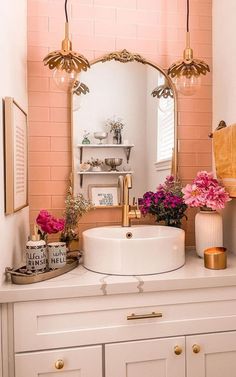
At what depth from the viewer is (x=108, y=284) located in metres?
1.19

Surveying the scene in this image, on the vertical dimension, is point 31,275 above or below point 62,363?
above

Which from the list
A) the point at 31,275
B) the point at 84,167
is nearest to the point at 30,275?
the point at 31,275

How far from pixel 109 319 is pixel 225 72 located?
1301 mm

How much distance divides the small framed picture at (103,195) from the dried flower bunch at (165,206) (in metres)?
0.16

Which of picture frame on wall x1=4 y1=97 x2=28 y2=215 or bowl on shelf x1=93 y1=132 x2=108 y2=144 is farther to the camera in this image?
bowl on shelf x1=93 y1=132 x2=108 y2=144

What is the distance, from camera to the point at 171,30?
5.85 feet

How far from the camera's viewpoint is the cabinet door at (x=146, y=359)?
47.9 inches

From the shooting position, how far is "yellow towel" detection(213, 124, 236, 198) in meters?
1.46

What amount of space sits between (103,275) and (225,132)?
85 cm

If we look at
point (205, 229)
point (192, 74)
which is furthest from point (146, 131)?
point (205, 229)

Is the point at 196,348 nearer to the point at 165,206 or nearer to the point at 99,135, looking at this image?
the point at 165,206

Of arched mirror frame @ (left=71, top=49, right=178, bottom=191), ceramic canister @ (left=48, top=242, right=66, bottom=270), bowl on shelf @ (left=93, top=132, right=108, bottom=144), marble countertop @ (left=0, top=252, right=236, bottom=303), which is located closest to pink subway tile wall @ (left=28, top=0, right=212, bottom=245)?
arched mirror frame @ (left=71, top=49, right=178, bottom=191)

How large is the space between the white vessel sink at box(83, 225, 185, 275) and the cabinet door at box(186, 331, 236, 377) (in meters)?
0.30

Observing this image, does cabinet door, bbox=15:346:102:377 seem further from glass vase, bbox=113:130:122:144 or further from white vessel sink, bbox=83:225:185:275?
glass vase, bbox=113:130:122:144
